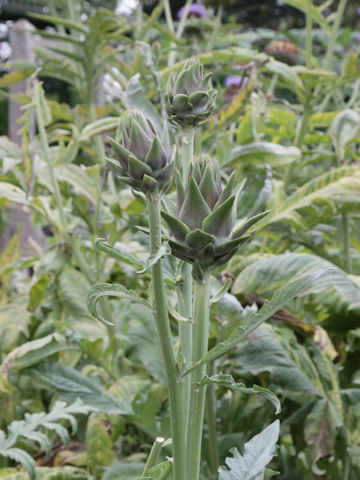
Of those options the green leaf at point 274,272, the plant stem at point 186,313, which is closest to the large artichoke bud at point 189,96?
the plant stem at point 186,313

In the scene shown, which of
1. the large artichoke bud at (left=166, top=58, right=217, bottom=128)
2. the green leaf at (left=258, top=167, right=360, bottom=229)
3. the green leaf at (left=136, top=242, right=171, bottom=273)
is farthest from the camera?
the green leaf at (left=258, top=167, right=360, bottom=229)

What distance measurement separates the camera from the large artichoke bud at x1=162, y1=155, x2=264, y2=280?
32cm

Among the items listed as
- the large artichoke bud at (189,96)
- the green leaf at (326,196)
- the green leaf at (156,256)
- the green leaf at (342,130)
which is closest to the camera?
the green leaf at (156,256)

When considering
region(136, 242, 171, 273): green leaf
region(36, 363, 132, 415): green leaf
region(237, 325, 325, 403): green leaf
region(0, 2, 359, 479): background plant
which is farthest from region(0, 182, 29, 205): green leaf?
region(136, 242, 171, 273): green leaf

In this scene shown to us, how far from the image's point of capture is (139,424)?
58 cm

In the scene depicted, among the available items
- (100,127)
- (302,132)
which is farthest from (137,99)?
(302,132)

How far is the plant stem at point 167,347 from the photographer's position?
1.06ft

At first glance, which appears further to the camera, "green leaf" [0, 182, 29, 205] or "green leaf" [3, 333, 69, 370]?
"green leaf" [0, 182, 29, 205]

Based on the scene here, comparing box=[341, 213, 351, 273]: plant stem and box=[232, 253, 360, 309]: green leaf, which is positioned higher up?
box=[232, 253, 360, 309]: green leaf

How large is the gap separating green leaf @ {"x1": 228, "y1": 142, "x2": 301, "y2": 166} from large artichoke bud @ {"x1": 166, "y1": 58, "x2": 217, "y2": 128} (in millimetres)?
340

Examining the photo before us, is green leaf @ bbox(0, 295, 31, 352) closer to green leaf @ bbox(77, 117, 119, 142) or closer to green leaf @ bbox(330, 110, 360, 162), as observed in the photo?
green leaf @ bbox(77, 117, 119, 142)

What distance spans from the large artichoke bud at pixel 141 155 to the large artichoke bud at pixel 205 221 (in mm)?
17

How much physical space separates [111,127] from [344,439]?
1.48 ft

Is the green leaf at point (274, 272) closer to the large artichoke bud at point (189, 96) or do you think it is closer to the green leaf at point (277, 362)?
the green leaf at point (277, 362)
